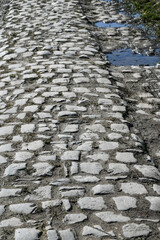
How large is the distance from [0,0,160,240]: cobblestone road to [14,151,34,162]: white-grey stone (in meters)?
0.01

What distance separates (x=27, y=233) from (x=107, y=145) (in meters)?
1.67

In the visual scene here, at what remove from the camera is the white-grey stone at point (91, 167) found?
4.02 m

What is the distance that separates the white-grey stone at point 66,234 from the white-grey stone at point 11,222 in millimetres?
378

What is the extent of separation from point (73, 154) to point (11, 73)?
3.05 metres

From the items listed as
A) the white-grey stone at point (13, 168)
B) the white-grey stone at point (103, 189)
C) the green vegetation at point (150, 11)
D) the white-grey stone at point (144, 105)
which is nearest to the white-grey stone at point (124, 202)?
the white-grey stone at point (103, 189)

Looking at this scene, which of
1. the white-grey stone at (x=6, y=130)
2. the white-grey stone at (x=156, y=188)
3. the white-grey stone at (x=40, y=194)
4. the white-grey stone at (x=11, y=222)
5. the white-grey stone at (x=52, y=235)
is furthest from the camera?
the white-grey stone at (x=6, y=130)

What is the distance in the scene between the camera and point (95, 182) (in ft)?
12.6

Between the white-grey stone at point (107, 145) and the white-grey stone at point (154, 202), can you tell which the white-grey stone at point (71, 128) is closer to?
the white-grey stone at point (107, 145)

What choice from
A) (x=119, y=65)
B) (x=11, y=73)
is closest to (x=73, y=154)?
(x=11, y=73)

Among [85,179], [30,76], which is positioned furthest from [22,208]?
[30,76]

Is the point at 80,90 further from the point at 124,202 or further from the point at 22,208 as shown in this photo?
the point at 22,208

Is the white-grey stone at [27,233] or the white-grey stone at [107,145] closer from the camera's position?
the white-grey stone at [27,233]

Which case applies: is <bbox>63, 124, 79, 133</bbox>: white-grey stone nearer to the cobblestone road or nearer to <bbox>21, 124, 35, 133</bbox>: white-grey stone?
the cobblestone road

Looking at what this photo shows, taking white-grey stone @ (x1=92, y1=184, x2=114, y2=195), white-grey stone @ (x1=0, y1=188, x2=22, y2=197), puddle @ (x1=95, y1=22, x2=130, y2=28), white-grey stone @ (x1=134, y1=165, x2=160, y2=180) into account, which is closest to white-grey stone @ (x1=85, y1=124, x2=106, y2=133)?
white-grey stone @ (x1=134, y1=165, x2=160, y2=180)
